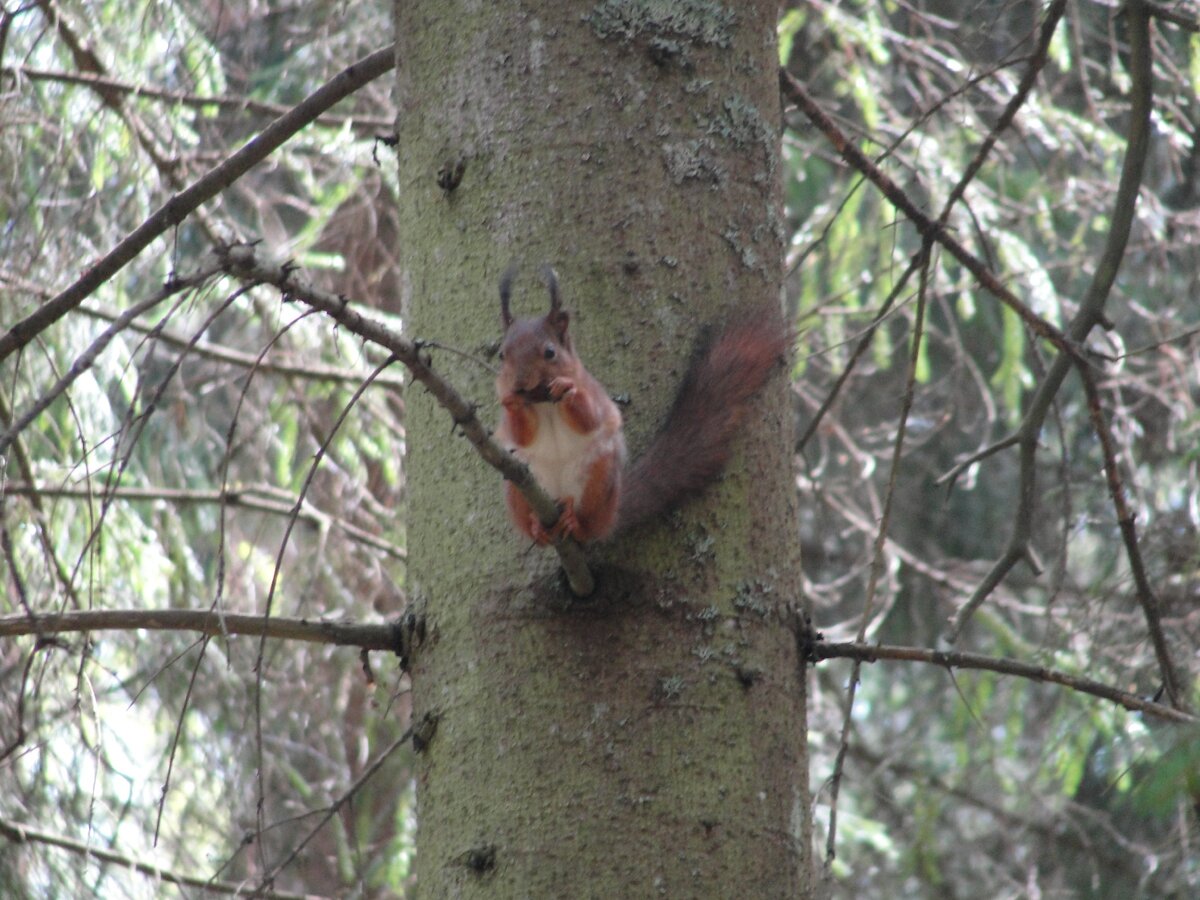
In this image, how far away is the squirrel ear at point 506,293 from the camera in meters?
1.34

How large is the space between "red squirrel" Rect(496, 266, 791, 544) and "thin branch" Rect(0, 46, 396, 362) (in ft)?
0.98

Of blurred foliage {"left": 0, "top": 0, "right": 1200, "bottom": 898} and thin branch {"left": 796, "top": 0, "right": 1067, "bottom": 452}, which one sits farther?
blurred foliage {"left": 0, "top": 0, "right": 1200, "bottom": 898}

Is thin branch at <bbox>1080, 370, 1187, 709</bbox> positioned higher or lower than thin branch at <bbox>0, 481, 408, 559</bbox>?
lower

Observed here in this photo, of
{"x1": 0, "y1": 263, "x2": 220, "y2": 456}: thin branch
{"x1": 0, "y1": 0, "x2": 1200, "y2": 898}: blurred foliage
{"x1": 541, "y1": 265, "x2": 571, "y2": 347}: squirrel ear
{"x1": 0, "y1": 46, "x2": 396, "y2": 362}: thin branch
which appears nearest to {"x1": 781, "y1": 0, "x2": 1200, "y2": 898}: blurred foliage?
{"x1": 0, "y1": 0, "x2": 1200, "y2": 898}: blurred foliage

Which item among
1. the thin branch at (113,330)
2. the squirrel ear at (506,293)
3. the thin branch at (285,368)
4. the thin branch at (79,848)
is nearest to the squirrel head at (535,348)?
the squirrel ear at (506,293)

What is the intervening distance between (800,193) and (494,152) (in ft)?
→ 12.9

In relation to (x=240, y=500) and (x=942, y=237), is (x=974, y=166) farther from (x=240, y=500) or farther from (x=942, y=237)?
(x=240, y=500)

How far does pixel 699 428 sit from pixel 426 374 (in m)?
0.39

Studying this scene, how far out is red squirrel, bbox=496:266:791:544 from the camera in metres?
1.34

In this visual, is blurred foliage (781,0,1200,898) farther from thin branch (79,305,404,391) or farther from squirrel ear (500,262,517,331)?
thin branch (79,305,404,391)

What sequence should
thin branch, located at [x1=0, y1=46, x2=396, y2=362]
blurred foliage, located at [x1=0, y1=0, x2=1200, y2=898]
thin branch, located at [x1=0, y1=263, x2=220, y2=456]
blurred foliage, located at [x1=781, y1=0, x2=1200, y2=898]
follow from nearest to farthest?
thin branch, located at [x1=0, y1=263, x2=220, y2=456] → thin branch, located at [x1=0, y1=46, x2=396, y2=362] → blurred foliage, located at [x1=0, y1=0, x2=1200, y2=898] → blurred foliage, located at [x1=781, y1=0, x2=1200, y2=898]

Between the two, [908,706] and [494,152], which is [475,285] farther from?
[908,706]

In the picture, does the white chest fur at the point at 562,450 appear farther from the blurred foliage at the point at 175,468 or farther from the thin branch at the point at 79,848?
the thin branch at the point at 79,848

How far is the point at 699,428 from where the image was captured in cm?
133
